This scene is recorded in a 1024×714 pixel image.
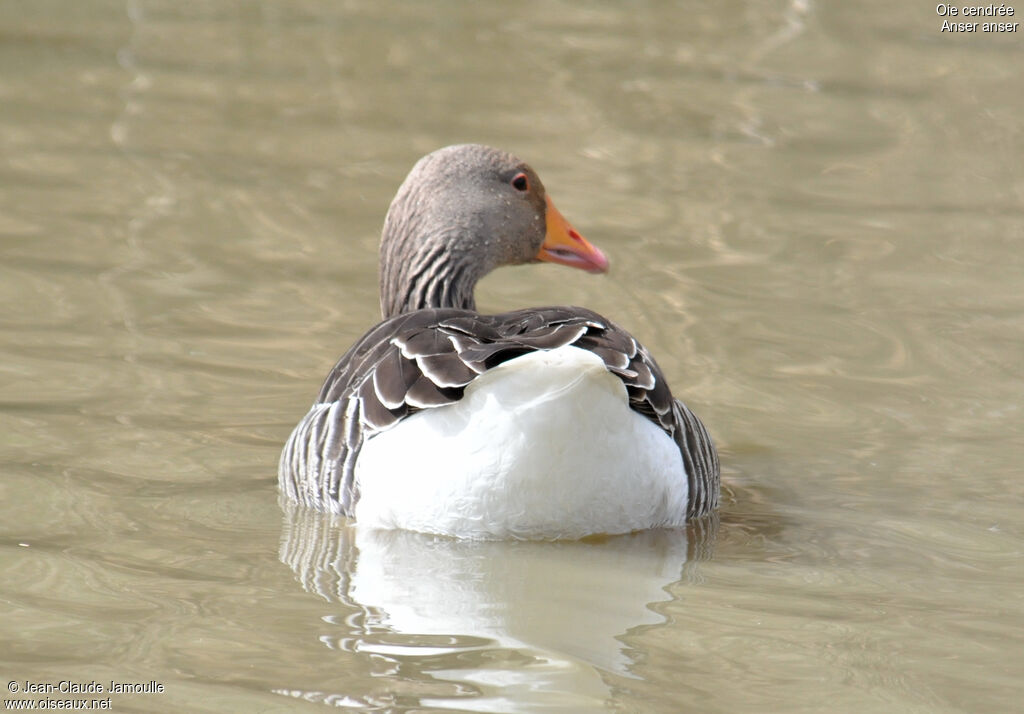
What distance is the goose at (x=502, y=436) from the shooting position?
4926 millimetres

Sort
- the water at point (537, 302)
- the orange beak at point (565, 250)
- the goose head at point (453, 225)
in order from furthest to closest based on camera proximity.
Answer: the orange beak at point (565, 250), the goose head at point (453, 225), the water at point (537, 302)

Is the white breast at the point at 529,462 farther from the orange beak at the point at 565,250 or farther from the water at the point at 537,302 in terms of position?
the orange beak at the point at 565,250

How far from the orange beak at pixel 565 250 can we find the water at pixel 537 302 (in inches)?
38.2

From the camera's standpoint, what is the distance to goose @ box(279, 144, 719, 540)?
16.2 ft

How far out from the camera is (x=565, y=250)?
6.96 metres

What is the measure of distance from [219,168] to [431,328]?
18.0 feet

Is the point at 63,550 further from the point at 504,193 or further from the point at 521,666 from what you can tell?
the point at 504,193

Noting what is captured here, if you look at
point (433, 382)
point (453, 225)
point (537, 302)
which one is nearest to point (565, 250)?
point (453, 225)

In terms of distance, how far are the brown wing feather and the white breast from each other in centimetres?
6

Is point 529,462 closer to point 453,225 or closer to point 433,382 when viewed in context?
point 433,382

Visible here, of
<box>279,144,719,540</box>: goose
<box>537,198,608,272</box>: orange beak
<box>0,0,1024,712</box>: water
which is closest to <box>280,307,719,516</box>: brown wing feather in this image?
Result: <box>279,144,719,540</box>: goose

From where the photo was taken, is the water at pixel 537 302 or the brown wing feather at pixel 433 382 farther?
the brown wing feather at pixel 433 382

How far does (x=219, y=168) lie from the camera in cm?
1047

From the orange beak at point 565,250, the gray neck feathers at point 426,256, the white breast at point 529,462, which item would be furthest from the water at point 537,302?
the orange beak at point 565,250
